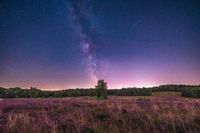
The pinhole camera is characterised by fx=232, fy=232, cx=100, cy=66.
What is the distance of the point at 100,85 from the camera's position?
7100 centimetres

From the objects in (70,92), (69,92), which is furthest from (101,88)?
(69,92)

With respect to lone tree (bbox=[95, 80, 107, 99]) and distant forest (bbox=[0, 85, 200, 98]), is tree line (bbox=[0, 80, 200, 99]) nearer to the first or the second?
distant forest (bbox=[0, 85, 200, 98])

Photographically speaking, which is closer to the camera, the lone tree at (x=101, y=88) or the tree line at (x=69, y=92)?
the lone tree at (x=101, y=88)

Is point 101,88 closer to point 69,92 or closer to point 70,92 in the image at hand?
point 70,92

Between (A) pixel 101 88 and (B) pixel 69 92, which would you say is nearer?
(A) pixel 101 88

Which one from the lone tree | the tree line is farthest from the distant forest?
the lone tree

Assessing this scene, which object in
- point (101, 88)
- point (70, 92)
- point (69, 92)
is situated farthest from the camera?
point (69, 92)

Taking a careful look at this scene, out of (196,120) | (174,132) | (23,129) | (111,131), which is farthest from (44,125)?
(196,120)

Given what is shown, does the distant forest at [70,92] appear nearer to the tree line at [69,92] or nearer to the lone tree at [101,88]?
the tree line at [69,92]

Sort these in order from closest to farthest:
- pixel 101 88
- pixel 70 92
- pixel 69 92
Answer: pixel 101 88, pixel 70 92, pixel 69 92

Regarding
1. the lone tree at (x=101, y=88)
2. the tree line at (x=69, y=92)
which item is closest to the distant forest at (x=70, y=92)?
the tree line at (x=69, y=92)

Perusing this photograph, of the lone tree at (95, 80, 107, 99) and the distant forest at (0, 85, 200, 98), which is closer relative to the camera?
the lone tree at (95, 80, 107, 99)

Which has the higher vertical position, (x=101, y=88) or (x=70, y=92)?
(x=70, y=92)

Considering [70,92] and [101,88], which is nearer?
[101,88]
